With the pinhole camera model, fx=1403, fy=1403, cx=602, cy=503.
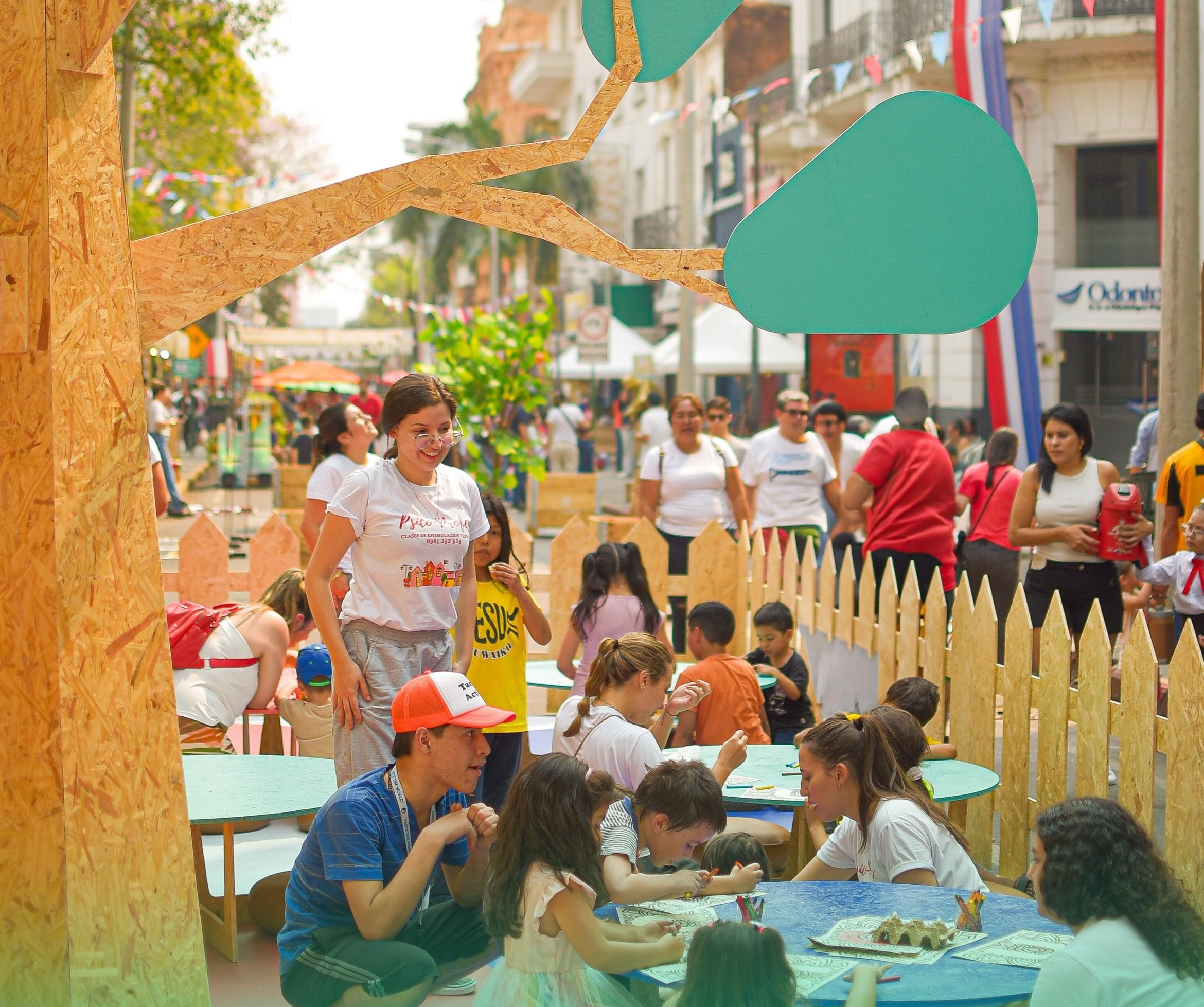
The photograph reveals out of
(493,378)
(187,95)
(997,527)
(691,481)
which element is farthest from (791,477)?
(187,95)

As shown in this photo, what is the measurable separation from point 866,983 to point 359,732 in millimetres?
1976

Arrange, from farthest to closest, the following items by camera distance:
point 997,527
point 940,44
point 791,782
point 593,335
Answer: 1. point 593,335
2. point 940,44
3. point 997,527
4. point 791,782

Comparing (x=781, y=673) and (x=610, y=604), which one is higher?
(x=610, y=604)

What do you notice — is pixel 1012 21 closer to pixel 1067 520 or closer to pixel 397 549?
pixel 1067 520

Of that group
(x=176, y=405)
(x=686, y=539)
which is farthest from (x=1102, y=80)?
(x=176, y=405)

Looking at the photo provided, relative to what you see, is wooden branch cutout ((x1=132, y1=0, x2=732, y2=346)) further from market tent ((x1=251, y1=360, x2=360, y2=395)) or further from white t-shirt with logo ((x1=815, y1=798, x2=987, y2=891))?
market tent ((x1=251, y1=360, x2=360, y2=395))

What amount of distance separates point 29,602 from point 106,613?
163 millimetres

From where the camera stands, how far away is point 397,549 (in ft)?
14.6

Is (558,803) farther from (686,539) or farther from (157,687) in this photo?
(686,539)

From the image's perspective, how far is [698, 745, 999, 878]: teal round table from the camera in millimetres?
4836

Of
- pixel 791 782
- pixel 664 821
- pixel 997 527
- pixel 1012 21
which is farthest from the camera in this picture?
pixel 1012 21

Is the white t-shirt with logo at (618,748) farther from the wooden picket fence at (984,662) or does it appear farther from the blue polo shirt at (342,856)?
the wooden picket fence at (984,662)

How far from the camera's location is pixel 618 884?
374cm

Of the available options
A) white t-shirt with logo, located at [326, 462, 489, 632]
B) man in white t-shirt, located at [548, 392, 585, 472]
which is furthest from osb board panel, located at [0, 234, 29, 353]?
man in white t-shirt, located at [548, 392, 585, 472]
